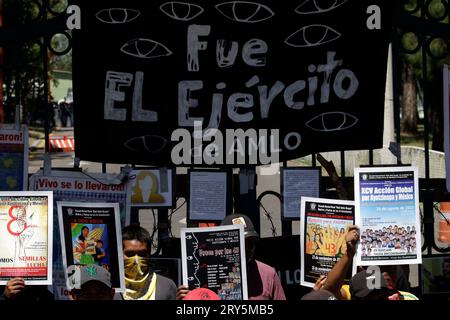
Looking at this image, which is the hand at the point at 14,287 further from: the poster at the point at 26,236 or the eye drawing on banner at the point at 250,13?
the eye drawing on banner at the point at 250,13

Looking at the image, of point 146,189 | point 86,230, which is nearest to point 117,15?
point 146,189

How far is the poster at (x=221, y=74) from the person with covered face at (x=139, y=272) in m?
1.32

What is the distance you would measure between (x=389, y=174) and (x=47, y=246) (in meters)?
2.08

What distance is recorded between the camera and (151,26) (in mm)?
7160

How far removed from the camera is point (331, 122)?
7.30 m

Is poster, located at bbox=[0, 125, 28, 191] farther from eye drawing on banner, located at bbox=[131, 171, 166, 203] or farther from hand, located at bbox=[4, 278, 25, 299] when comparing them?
hand, located at bbox=[4, 278, 25, 299]

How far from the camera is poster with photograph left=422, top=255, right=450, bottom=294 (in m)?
7.24

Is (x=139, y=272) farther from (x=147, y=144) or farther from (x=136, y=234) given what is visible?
(x=147, y=144)

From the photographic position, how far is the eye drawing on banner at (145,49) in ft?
23.5

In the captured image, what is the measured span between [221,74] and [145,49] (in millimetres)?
544
